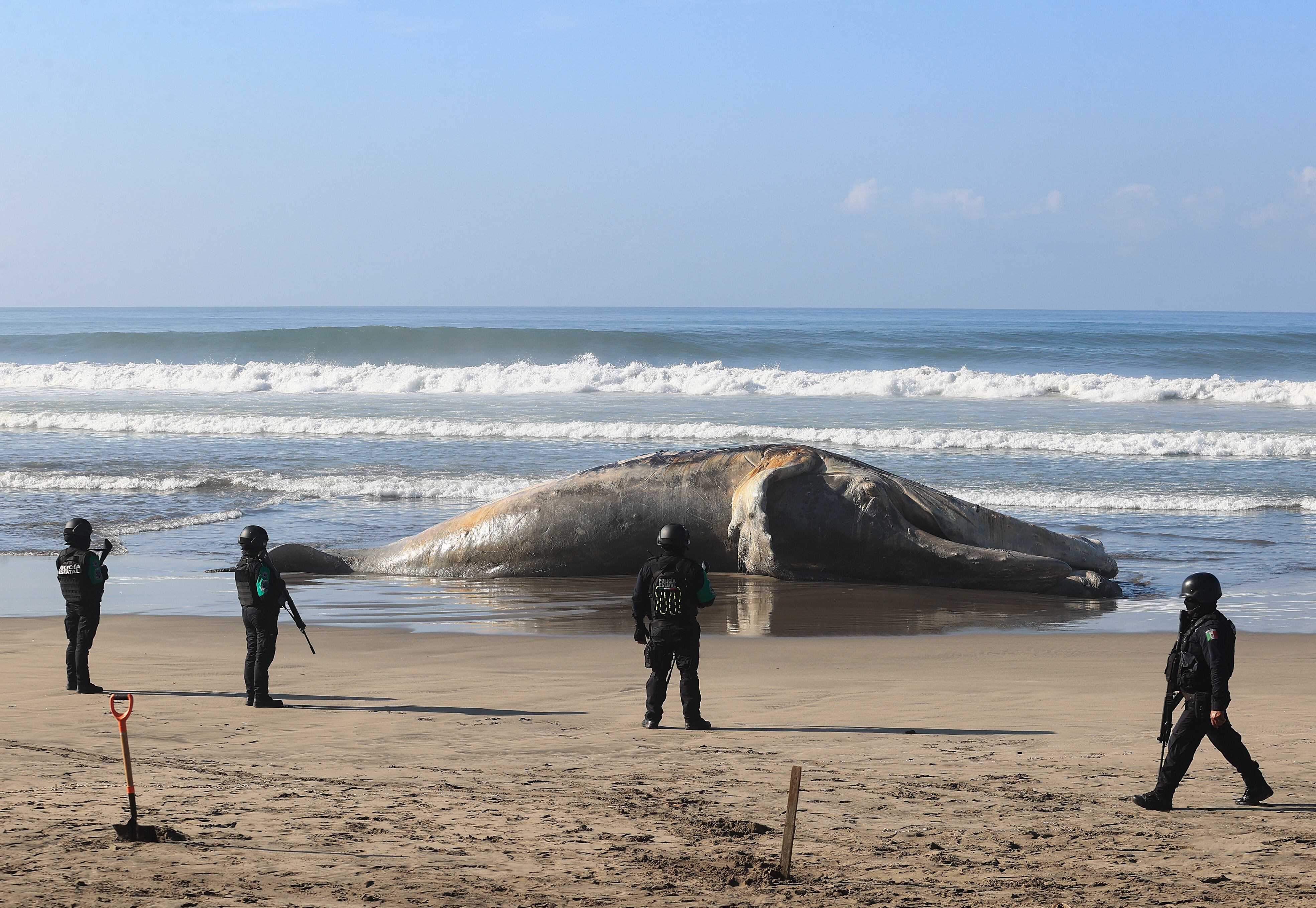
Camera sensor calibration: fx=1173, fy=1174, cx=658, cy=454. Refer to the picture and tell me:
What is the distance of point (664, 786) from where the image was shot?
226 inches

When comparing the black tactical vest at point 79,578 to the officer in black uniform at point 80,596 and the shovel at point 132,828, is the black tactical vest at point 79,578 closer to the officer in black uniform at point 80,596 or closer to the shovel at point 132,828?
the officer in black uniform at point 80,596

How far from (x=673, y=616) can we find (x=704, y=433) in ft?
56.9

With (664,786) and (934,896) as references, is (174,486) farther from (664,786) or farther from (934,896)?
(934,896)

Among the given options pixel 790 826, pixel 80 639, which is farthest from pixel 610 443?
pixel 790 826

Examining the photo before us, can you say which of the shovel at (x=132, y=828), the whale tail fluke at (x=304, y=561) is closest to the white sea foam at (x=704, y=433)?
the whale tail fluke at (x=304, y=561)

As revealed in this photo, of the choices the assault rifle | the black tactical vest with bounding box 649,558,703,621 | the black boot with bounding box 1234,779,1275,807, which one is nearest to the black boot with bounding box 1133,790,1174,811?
the assault rifle

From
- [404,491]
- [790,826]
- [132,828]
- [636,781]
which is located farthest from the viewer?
[404,491]

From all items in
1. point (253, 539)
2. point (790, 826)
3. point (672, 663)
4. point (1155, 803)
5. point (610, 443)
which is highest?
point (610, 443)

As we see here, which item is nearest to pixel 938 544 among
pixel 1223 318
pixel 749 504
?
pixel 749 504

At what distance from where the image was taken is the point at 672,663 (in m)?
7.23

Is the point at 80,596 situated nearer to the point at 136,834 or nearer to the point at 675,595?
the point at 136,834

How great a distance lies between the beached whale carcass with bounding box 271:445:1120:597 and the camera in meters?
11.6

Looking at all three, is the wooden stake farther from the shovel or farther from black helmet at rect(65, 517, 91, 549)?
black helmet at rect(65, 517, 91, 549)

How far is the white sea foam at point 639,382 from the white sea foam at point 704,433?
35.1 feet
